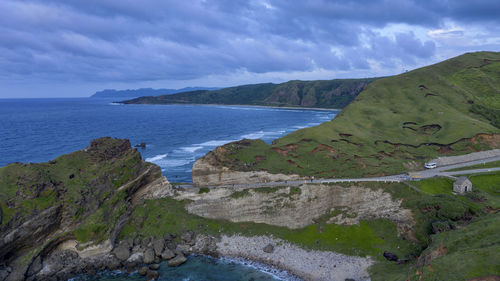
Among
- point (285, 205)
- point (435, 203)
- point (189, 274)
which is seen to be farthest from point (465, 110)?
point (189, 274)

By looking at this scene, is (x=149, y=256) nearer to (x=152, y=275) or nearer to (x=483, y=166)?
(x=152, y=275)

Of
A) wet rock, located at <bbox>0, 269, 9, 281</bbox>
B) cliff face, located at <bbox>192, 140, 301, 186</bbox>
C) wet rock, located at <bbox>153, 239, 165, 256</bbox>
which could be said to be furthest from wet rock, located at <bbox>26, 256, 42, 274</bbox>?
cliff face, located at <bbox>192, 140, 301, 186</bbox>

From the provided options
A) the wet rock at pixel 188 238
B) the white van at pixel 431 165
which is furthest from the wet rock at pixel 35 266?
the white van at pixel 431 165

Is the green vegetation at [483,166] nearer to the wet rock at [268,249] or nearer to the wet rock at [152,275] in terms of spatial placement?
the wet rock at [268,249]

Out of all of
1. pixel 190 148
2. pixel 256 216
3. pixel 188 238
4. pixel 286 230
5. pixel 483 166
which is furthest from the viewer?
pixel 190 148

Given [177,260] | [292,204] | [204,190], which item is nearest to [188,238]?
[177,260]

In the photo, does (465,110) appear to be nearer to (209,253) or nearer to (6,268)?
(209,253)

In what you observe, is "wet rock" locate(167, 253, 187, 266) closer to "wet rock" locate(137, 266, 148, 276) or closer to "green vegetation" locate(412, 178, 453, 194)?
"wet rock" locate(137, 266, 148, 276)
